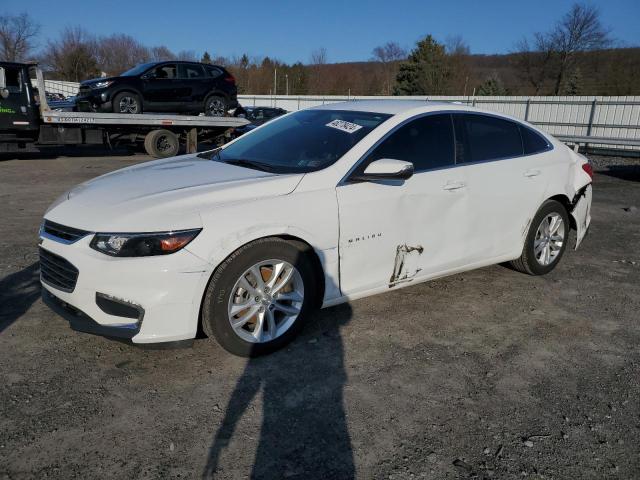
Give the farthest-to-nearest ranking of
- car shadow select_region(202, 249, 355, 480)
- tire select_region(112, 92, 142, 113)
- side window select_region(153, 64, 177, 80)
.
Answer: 1. side window select_region(153, 64, 177, 80)
2. tire select_region(112, 92, 142, 113)
3. car shadow select_region(202, 249, 355, 480)

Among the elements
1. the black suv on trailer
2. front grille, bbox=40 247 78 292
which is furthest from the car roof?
the black suv on trailer

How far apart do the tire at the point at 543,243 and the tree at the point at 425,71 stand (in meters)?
42.7

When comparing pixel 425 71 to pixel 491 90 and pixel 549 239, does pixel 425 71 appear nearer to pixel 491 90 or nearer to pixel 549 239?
pixel 491 90

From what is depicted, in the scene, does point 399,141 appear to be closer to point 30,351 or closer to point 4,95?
point 30,351

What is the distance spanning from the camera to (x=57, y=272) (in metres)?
3.20

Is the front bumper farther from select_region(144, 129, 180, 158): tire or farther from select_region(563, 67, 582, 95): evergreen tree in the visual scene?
select_region(563, 67, 582, 95): evergreen tree

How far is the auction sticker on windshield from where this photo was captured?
392cm

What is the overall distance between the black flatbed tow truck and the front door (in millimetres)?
11100

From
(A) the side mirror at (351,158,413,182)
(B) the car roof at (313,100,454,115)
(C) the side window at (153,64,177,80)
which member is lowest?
(A) the side mirror at (351,158,413,182)

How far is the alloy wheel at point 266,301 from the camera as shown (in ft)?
10.6

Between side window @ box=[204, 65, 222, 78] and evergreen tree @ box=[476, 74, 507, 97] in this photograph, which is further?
evergreen tree @ box=[476, 74, 507, 97]

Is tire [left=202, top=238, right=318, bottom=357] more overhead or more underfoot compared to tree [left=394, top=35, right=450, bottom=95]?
more underfoot

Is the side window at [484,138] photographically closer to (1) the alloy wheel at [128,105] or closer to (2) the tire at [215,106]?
(1) the alloy wheel at [128,105]

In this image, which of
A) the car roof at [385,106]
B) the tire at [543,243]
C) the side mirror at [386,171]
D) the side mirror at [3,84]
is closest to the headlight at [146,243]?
the side mirror at [386,171]
